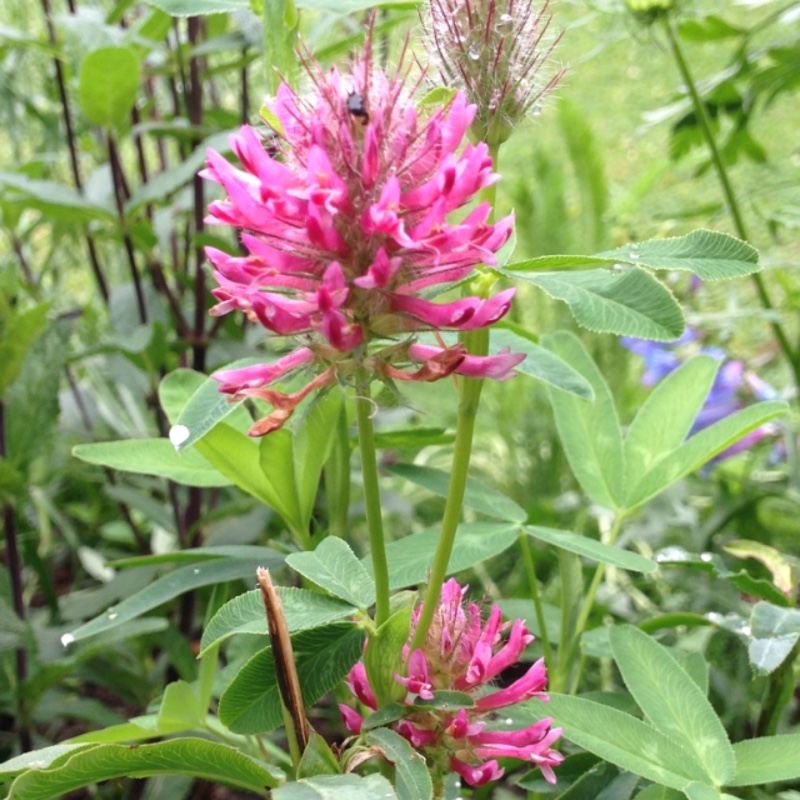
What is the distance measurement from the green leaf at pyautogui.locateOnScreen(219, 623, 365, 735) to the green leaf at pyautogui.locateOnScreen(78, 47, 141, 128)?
737mm

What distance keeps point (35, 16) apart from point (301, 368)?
6.51 ft

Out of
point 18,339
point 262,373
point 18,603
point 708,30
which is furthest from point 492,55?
point 708,30

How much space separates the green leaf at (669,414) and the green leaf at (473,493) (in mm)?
131

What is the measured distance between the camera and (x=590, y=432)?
0.83 m

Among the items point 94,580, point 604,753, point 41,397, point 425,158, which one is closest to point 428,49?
point 425,158

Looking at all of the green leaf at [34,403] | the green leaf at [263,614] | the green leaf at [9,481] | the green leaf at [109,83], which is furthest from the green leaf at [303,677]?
the green leaf at [109,83]

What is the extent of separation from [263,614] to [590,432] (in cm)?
38

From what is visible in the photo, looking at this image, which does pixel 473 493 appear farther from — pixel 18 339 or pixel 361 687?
pixel 18 339

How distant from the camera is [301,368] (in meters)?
0.51

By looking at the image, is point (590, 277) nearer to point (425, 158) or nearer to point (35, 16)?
point (425, 158)

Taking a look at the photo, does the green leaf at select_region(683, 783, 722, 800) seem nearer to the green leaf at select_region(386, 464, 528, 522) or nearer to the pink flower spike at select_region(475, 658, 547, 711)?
the pink flower spike at select_region(475, 658, 547, 711)

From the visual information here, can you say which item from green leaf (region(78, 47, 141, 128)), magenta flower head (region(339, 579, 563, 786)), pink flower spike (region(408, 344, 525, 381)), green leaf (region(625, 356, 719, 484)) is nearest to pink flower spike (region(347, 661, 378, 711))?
magenta flower head (region(339, 579, 563, 786))

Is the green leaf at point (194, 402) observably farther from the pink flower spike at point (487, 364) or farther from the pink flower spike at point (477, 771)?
the pink flower spike at point (477, 771)

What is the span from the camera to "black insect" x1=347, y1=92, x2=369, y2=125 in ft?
1.56
